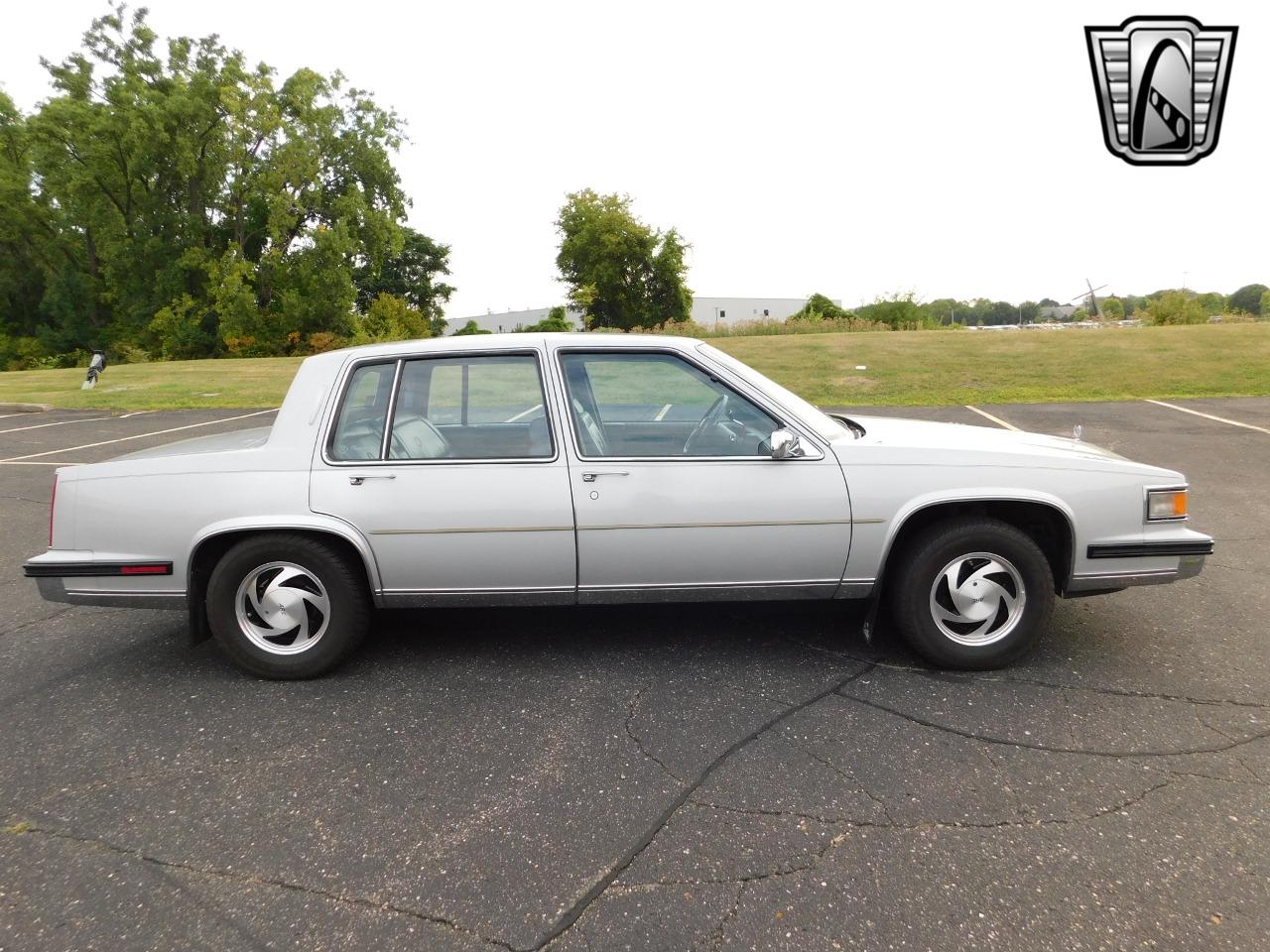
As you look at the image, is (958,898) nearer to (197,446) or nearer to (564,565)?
(564,565)

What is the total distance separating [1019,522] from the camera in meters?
3.88

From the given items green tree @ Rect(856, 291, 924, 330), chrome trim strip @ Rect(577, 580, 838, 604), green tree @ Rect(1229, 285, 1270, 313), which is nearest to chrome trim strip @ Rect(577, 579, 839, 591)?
chrome trim strip @ Rect(577, 580, 838, 604)

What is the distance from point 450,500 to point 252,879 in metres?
1.66

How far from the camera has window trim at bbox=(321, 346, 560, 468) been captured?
3.72 m

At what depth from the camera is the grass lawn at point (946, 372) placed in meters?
17.1

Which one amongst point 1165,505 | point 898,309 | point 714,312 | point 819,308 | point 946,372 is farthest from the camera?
point 714,312

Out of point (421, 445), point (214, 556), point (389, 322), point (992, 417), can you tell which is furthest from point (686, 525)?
point (389, 322)

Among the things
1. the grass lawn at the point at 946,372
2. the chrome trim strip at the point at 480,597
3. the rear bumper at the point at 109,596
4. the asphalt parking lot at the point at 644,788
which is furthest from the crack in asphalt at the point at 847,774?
the grass lawn at the point at 946,372

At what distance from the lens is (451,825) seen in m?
2.67

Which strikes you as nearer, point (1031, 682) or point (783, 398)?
point (1031, 682)

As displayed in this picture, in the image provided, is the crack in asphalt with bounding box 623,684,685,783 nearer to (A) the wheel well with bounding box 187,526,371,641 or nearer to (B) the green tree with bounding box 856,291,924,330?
(A) the wheel well with bounding box 187,526,371,641

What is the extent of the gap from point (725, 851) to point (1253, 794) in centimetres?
179

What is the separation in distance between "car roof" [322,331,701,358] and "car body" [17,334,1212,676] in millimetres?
228

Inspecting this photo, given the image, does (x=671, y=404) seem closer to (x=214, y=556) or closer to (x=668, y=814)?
(x=668, y=814)
